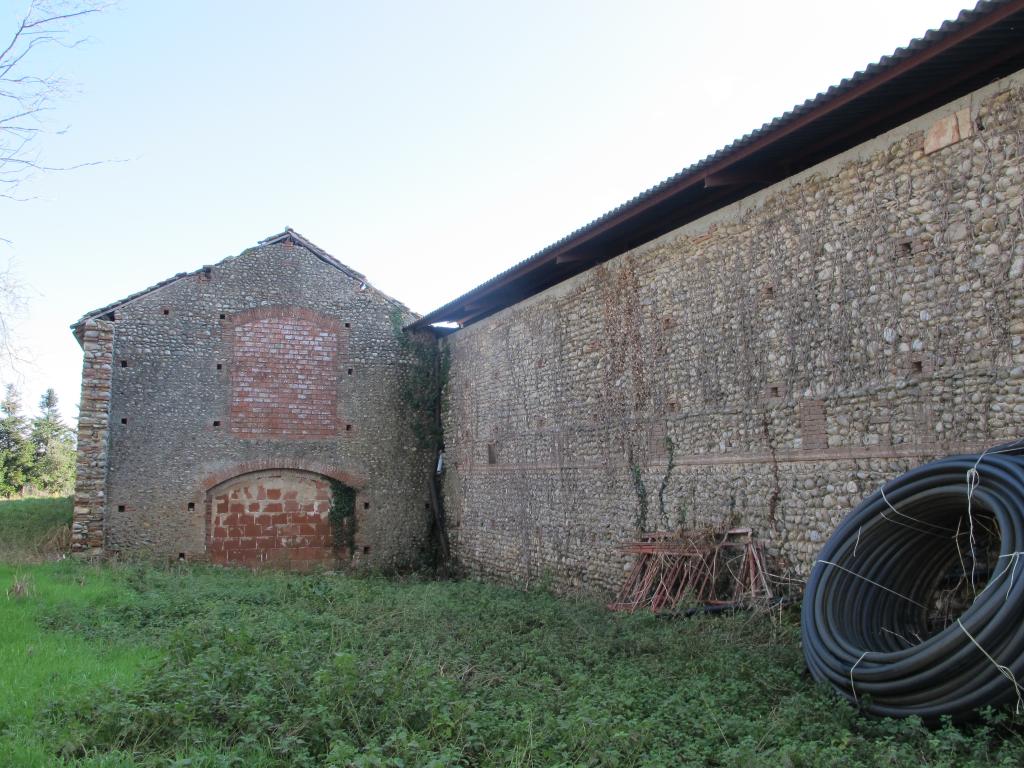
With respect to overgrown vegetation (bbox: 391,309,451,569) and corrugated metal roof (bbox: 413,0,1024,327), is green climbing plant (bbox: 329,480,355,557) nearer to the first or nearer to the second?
overgrown vegetation (bbox: 391,309,451,569)

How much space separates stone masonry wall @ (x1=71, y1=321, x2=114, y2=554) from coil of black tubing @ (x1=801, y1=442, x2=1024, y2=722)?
11366 mm

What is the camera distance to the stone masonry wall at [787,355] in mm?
5629

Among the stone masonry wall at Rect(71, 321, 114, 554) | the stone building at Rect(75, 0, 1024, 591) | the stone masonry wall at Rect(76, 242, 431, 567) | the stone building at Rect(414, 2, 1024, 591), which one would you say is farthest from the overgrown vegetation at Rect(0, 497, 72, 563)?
the stone building at Rect(414, 2, 1024, 591)

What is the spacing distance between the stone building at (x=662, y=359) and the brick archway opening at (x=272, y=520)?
7 cm

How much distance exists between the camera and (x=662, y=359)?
877cm

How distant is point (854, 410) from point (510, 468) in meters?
6.23

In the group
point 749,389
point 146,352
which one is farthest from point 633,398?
point 146,352

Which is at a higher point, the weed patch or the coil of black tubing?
the coil of black tubing

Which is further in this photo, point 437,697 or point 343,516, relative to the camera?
point 343,516

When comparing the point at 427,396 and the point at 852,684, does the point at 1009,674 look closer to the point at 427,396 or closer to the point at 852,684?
the point at 852,684

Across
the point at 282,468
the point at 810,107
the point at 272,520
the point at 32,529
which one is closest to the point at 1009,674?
the point at 810,107

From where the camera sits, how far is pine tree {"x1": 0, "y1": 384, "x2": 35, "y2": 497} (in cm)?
2961

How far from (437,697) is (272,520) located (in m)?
9.74

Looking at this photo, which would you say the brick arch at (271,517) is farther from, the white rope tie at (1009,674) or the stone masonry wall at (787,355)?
the white rope tie at (1009,674)
